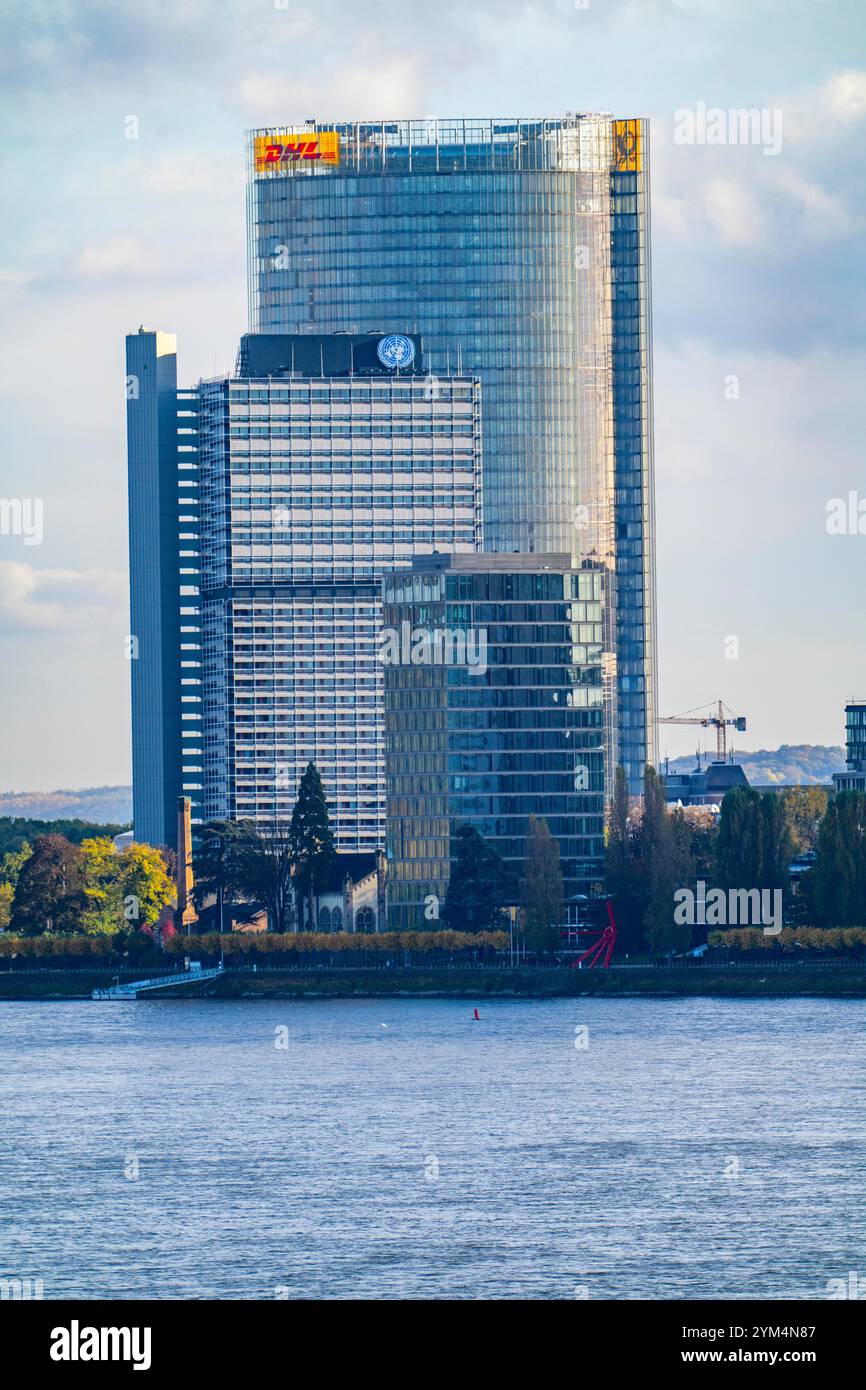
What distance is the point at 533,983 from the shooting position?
610ft

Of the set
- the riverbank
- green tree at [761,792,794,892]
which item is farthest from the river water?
green tree at [761,792,794,892]

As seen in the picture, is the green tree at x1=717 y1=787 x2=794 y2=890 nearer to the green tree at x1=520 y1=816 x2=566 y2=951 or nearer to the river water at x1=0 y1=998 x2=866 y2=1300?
the green tree at x1=520 y1=816 x2=566 y2=951

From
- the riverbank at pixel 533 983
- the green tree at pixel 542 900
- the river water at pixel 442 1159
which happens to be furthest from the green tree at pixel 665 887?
the river water at pixel 442 1159

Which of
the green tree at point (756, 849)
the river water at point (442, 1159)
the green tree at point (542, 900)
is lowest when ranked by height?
the river water at point (442, 1159)

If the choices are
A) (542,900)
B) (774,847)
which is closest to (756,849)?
(774,847)

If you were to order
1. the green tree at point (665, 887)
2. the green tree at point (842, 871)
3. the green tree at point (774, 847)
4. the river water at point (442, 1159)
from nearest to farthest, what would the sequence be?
the river water at point (442, 1159)
the green tree at point (842, 871)
the green tree at point (665, 887)
the green tree at point (774, 847)

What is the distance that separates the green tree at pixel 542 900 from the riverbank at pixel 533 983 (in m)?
6.61

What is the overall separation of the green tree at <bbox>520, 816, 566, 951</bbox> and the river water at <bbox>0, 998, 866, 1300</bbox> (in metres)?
36.5

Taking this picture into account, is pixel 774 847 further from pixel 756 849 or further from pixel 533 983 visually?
pixel 533 983

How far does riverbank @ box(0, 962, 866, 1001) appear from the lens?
178 metres

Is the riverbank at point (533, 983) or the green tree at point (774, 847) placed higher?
the green tree at point (774, 847)

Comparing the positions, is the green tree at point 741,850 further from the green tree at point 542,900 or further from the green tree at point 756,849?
the green tree at point 542,900

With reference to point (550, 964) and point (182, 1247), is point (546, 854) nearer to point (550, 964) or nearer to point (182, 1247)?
point (550, 964)

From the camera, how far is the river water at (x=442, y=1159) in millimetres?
70562
